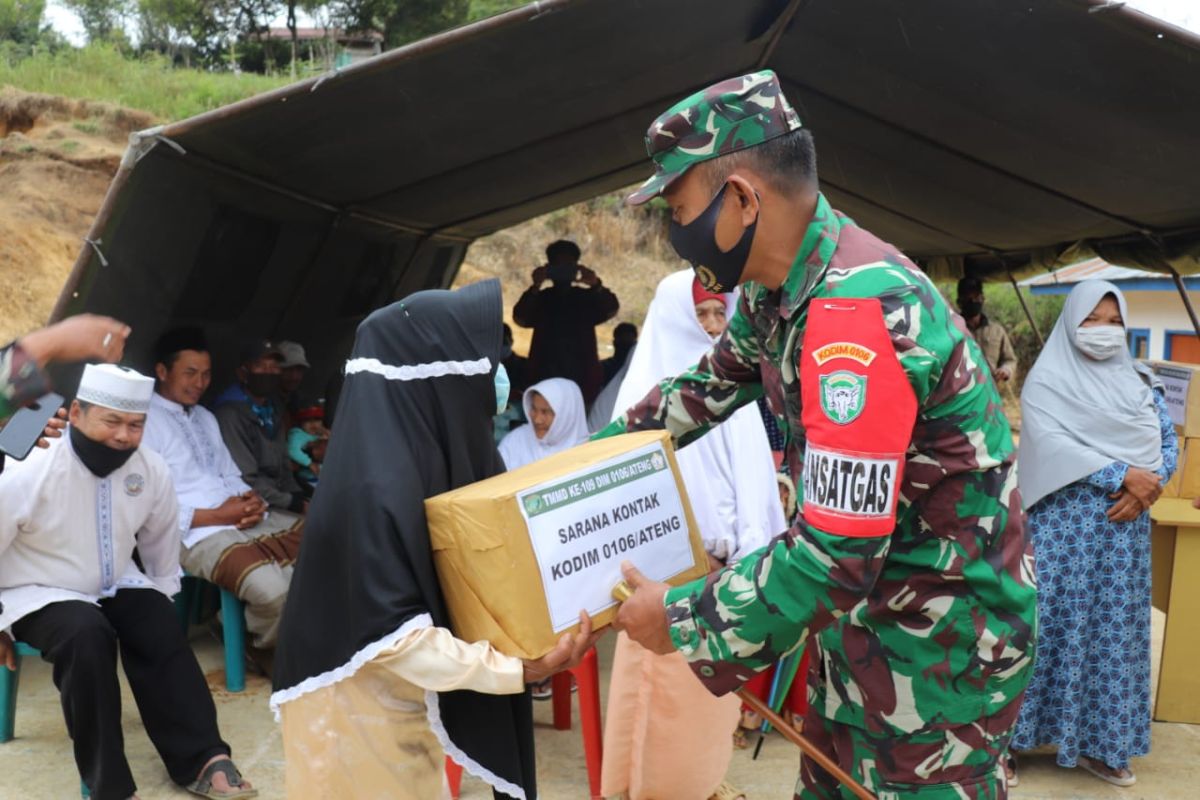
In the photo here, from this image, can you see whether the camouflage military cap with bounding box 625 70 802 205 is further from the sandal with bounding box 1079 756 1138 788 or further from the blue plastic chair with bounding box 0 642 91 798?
the blue plastic chair with bounding box 0 642 91 798

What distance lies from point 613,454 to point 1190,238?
14.6ft

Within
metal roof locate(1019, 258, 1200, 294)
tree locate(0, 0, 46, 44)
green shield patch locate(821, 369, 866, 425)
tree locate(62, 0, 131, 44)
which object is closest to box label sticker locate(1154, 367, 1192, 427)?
green shield patch locate(821, 369, 866, 425)

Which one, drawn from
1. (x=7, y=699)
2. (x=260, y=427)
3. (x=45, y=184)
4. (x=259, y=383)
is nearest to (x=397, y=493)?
(x=7, y=699)

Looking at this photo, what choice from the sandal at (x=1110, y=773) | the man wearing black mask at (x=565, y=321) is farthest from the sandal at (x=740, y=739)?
the man wearing black mask at (x=565, y=321)

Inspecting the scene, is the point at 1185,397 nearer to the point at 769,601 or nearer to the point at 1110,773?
the point at 1110,773

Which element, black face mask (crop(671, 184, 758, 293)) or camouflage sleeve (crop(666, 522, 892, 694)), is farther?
black face mask (crop(671, 184, 758, 293))

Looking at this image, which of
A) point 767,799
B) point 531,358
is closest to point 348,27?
point 531,358

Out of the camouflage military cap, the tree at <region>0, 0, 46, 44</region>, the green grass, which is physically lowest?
the camouflage military cap

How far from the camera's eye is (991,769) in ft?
6.52

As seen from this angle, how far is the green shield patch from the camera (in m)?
1.64

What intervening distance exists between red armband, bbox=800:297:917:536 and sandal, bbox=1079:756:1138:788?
10.2ft

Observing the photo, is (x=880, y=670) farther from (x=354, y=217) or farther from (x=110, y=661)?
(x=354, y=217)

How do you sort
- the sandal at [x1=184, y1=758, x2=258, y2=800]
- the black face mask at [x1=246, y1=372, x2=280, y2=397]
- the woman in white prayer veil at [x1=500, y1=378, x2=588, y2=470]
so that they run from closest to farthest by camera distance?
the sandal at [x1=184, y1=758, x2=258, y2=800] < the woman in white prayer veil at [x1=500, y1=378, x2=588, y2=470] < the black face mask at [x1=246, y1=372, x2=280, y2=397]

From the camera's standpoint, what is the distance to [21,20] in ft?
91.5
